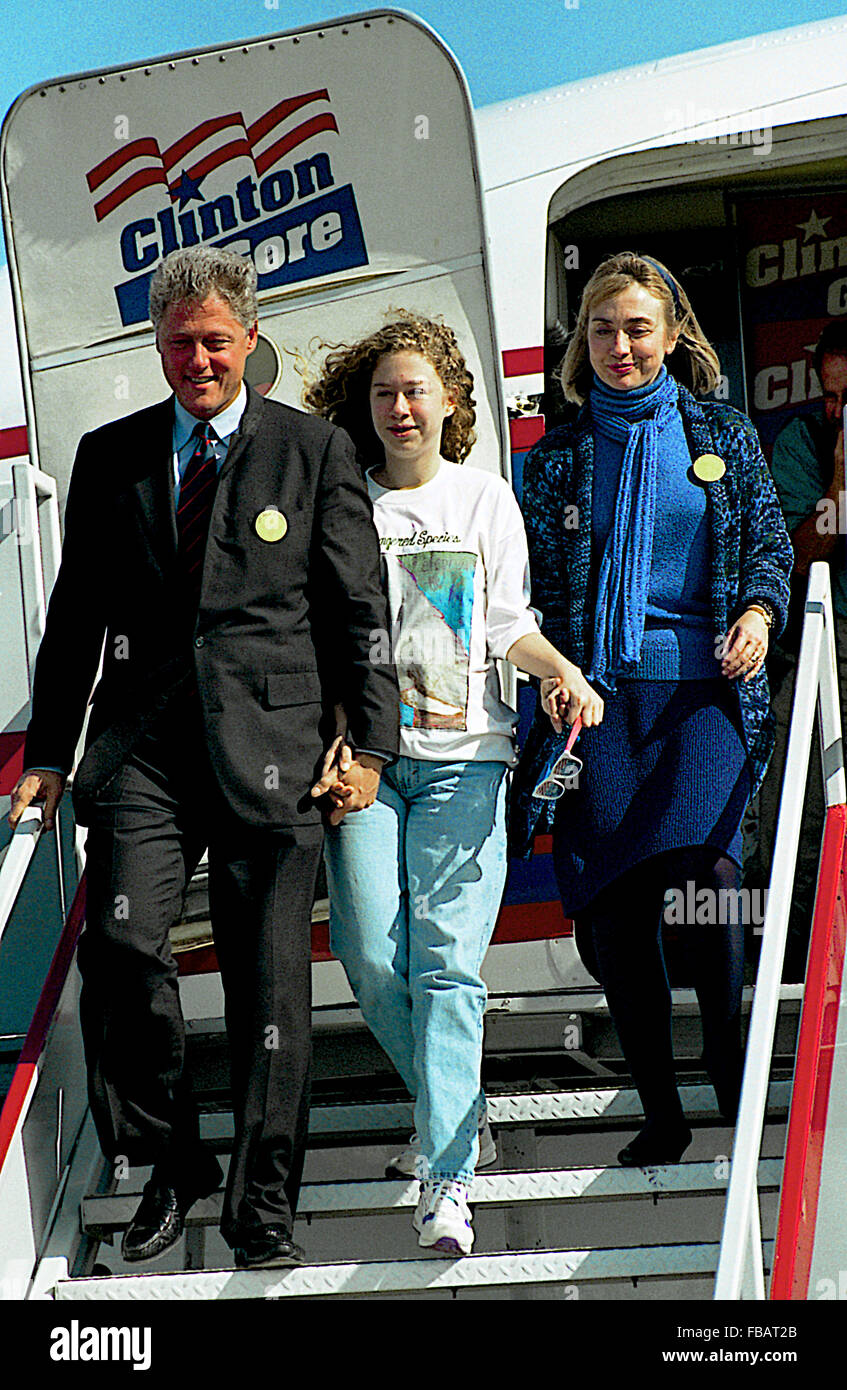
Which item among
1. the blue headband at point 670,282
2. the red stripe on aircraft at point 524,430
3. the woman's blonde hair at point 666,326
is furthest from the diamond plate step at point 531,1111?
the red stripe on aircraft at point 524,430

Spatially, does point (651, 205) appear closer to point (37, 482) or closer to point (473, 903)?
point (37, 482)

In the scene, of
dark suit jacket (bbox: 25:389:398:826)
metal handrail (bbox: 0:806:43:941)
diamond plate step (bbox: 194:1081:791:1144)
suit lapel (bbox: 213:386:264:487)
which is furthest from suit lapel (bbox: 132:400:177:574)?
diamond plate step (bbox: 194:1081:791:1144)

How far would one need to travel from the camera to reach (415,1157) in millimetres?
3420

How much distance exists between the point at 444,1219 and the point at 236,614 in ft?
4.00

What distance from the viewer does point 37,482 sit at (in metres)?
3.85

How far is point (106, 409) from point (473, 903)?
5.78 feet

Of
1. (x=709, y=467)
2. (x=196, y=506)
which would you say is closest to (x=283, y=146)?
(x=196, y=506)

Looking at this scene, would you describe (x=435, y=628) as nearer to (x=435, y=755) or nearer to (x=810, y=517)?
(x=435, y=755)

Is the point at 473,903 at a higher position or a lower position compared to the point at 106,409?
lower

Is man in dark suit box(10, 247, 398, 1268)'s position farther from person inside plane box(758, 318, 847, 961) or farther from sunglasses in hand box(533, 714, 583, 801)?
person inside plane box(758, 318, 847, 961)

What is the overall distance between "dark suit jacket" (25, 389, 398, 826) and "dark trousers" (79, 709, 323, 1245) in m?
0.07

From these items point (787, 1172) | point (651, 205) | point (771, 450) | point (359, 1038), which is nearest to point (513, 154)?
point (651, 205)
